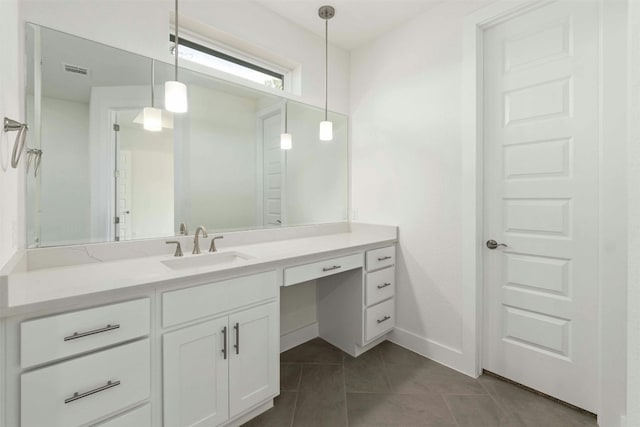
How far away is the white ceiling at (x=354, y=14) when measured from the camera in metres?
2.23

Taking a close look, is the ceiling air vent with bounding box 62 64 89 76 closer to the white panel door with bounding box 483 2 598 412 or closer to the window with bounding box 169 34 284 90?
the window with bounding box 169 34 284 90

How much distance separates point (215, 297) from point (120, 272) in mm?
461

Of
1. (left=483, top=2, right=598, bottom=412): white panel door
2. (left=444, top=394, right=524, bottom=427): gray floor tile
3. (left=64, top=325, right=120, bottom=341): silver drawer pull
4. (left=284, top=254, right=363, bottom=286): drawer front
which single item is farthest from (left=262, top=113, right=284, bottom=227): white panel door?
(left=444, top=394, right=524, bottom=427): gray floor tile

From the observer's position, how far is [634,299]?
0.45 metres

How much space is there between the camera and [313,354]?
2.38 m

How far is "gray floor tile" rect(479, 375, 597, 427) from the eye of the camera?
1608 millimetres

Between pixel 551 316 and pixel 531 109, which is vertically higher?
pixel 531 109

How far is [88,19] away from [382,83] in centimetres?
211

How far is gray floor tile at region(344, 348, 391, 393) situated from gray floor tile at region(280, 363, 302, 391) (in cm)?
34

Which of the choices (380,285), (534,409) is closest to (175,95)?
(380,285)

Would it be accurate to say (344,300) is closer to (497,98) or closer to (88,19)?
(497,98)

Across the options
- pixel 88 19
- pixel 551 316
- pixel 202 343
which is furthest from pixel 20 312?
pixel 551 316

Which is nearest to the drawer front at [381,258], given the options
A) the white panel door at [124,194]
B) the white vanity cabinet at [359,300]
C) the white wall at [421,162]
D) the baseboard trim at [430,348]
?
Result: the white vanity cabinet at [359,300]

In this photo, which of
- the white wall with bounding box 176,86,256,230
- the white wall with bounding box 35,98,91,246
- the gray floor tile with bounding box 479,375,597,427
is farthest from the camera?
the white wall with bounding box 176,86,256,230
